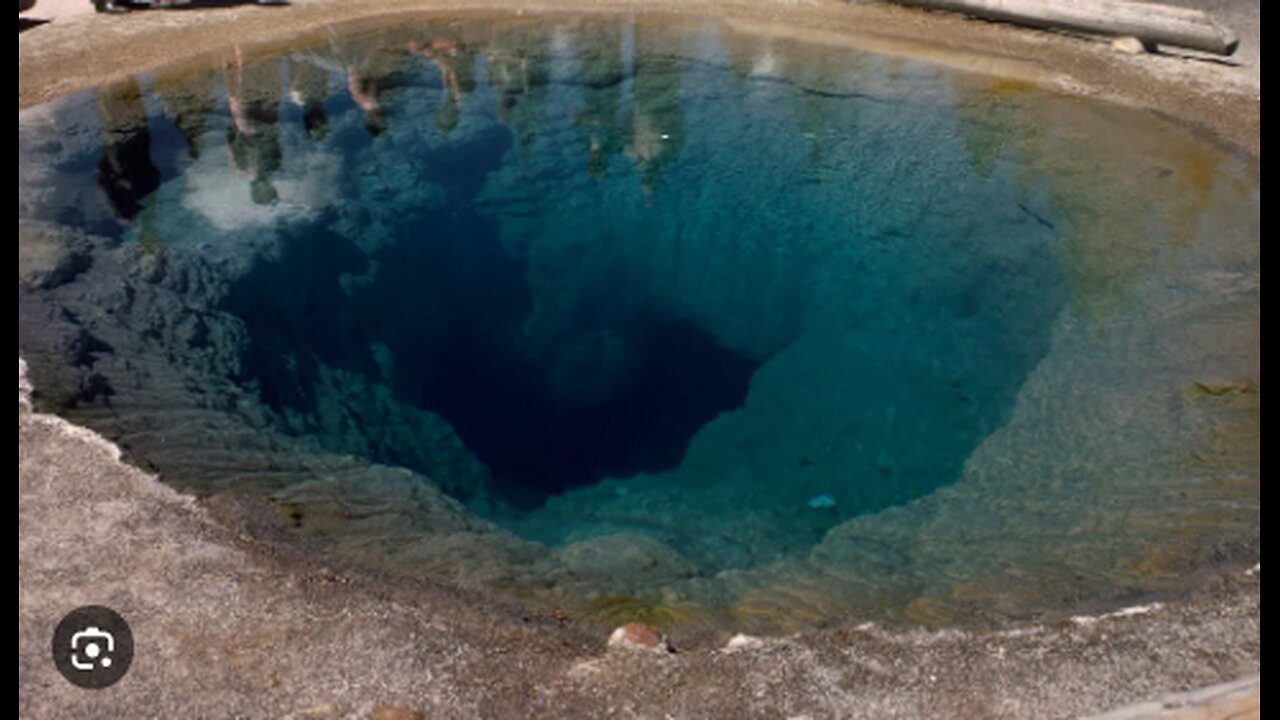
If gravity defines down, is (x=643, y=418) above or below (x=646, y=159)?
below

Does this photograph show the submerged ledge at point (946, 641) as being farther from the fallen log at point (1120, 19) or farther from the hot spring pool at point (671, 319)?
the fallen log at point (1120, 19)

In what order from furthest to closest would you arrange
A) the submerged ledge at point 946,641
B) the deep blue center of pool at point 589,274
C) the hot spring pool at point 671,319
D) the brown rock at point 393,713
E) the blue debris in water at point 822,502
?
the deep blue center of pool at point 589,274 → the blue debris in water at point 822,502 → the hot spring pool at point 671,319 → the submerged ledge at point 946,641 → the brown rock at point 393,713

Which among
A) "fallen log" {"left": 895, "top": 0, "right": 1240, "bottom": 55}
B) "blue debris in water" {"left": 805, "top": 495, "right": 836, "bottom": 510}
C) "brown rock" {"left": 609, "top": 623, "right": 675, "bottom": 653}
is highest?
"fallen log" {"left": 895, "top": 0, "right": 1240, "bottom": 55}

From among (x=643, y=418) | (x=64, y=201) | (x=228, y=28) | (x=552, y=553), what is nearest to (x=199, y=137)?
(x=64, y=201)


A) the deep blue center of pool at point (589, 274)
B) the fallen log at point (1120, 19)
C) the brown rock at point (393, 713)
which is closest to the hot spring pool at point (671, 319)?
the deep blue center of pool at point (589, 274)

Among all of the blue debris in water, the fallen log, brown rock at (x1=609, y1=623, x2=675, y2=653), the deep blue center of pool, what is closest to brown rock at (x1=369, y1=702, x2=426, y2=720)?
brown rock at (x1=609, y1=623, x2=675, y2=653)

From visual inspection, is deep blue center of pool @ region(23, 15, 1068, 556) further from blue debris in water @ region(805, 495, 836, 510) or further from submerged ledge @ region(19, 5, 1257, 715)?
submerged ledge @ region(19, 5, 1257, 715)

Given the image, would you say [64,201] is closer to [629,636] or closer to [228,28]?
[228,28]
